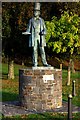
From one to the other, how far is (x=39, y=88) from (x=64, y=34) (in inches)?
374

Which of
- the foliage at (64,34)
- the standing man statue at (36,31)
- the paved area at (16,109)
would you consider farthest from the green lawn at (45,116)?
the foliage at (64,34)

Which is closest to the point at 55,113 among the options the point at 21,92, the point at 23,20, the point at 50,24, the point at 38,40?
the point at 21,92

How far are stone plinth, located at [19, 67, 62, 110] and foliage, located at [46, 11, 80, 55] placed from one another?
9.04 metres

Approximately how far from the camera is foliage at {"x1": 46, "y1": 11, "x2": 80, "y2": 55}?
22.3 m

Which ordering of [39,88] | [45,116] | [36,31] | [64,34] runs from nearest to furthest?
[45,116] → [39,88] → [36,31] → [64,34]

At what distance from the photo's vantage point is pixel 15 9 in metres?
26.3

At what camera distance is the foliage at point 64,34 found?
22344 mm

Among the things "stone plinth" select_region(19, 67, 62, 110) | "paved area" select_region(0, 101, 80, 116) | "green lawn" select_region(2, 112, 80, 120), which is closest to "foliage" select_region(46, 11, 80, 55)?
"paved area" select_region(0, 101, 80, 116)

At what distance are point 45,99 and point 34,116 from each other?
1.41 m

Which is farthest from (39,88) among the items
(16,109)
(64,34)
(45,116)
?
(64,34)

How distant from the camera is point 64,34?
73.2 feet

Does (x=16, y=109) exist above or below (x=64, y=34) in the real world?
below

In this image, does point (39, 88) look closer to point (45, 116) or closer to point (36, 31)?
point (45, 116)

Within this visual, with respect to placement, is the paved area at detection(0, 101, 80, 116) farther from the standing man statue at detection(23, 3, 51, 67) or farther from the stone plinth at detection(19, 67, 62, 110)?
the standing man statue at detection(23, 3, 51, 67)
